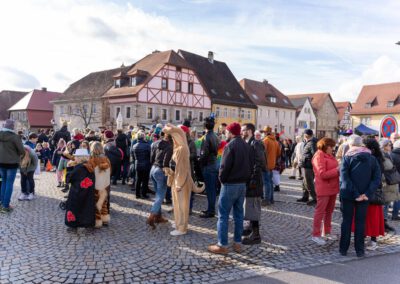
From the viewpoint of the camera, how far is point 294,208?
8.77m

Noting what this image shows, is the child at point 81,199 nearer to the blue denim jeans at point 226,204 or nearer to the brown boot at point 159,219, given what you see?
the brown boot at point 159,219

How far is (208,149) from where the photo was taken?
743 centimetres

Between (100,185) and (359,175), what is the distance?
4.42 meters

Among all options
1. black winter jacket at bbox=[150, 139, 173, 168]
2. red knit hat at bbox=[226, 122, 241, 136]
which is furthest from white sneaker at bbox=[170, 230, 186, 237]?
red knit hat at bbox=[226, 122, 241, 136]

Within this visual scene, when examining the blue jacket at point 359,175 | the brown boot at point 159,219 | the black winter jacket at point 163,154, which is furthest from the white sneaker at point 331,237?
the black winter jacket at point 163,154

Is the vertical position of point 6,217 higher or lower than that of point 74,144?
lower

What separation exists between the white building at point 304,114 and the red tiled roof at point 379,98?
29.0 feet

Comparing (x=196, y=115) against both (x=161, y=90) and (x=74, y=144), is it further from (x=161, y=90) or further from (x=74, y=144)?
(x=74, y=144)

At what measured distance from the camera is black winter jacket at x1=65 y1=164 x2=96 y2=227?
6.20 m

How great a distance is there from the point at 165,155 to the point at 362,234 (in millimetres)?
3640

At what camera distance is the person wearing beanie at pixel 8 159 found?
769cm

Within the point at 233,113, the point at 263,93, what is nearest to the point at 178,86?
the point at 233,113

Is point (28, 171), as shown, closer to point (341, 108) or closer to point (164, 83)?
point (164, 83)

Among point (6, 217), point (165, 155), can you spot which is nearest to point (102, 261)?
point (165, 155)
